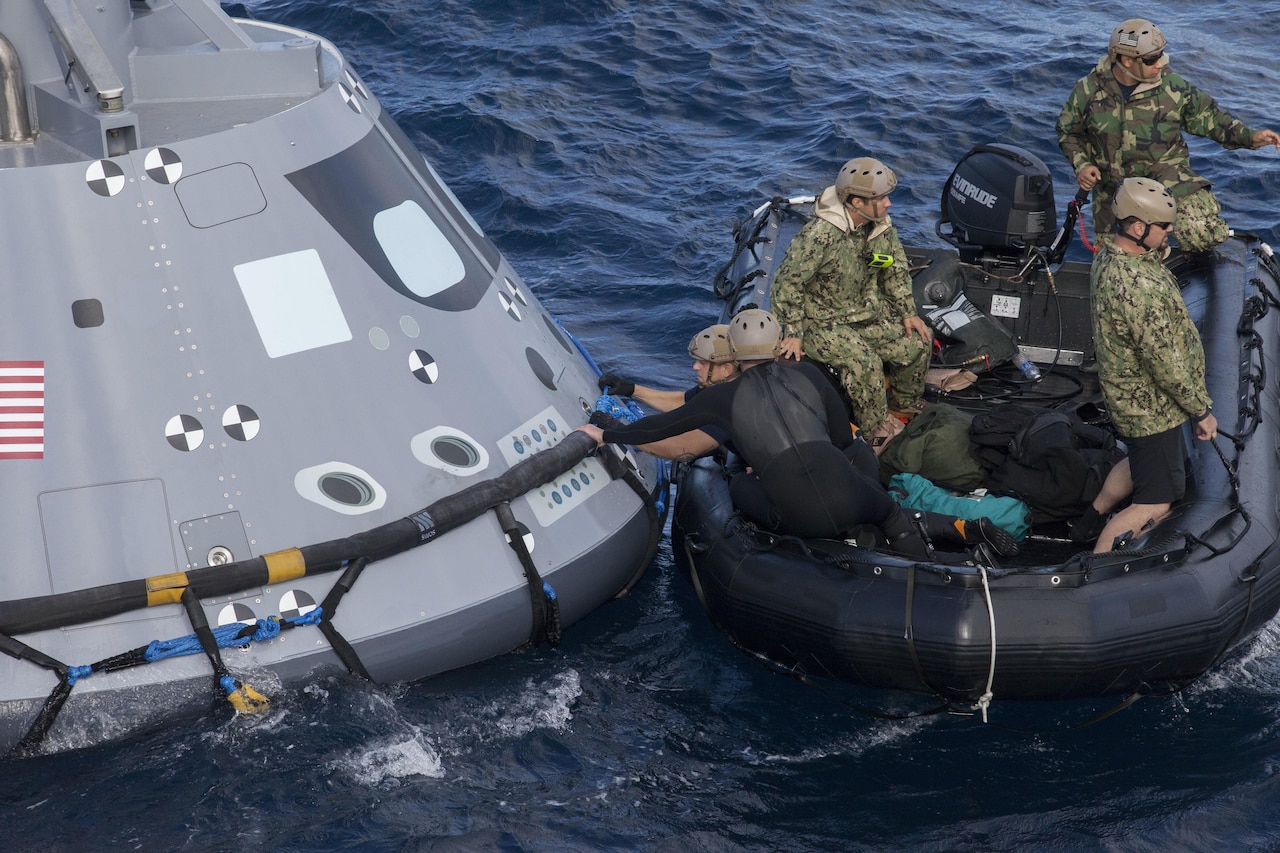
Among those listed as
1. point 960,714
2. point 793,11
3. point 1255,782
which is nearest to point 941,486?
point 960,714

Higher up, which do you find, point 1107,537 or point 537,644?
point 1107,537

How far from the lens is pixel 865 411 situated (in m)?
6.86

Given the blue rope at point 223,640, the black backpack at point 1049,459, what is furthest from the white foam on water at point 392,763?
the black backpack at point 1049,459

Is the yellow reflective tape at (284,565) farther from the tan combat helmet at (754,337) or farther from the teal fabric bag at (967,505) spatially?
the teal fabric bag at (967,505)

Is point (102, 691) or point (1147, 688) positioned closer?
point (102, 691)

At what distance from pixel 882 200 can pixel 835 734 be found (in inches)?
98.2

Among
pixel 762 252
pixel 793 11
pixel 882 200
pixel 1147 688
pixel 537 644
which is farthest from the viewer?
pixel 793 11

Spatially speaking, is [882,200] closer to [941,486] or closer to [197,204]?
[941,486]

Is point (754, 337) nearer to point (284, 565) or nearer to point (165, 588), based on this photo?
point (284, 565)

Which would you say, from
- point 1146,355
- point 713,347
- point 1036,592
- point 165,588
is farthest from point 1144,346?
point 165,588

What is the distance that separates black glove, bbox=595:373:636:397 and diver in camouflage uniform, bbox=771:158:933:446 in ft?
2.48

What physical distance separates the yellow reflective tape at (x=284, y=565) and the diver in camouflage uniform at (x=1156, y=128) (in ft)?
16.1

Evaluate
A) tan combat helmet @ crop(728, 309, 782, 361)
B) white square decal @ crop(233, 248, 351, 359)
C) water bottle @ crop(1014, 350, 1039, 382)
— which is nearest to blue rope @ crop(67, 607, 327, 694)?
white square decal @ crop(233, 248, 351, 359)

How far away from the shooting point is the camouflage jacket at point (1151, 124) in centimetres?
765
